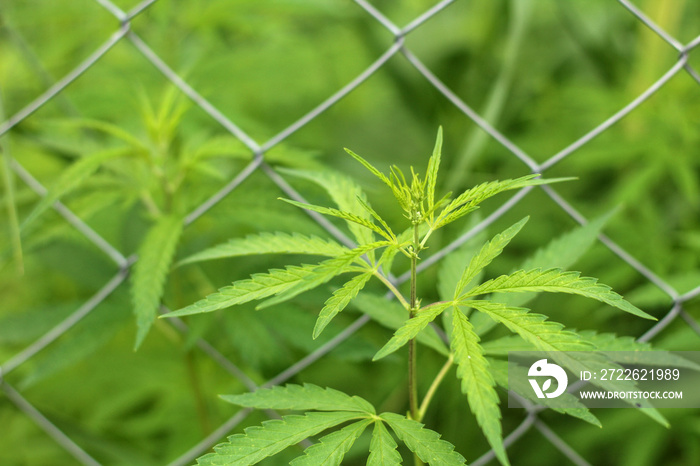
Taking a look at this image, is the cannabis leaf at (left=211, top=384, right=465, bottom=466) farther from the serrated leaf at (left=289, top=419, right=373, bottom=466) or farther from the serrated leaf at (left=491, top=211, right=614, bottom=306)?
the serrated leaf at (left=491, top=211, right=614, bottom=306)

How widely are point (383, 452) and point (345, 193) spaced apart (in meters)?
0.25

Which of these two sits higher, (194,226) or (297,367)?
(194,226)

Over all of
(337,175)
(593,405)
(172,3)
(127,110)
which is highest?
(172,3)

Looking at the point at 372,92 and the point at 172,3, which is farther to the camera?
the point at 372,92

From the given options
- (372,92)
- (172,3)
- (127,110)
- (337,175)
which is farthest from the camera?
(372,92)

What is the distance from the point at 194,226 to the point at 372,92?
2.64ft

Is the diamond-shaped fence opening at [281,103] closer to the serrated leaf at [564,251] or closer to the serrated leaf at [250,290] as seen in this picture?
the serrated leaf at [564,251]

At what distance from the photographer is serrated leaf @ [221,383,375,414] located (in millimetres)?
541

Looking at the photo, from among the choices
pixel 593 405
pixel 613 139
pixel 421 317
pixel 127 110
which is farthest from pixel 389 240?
pixel 613 139

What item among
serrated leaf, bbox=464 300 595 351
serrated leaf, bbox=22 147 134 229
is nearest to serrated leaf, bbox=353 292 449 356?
serrated leaf, bbox=464 300 595 351

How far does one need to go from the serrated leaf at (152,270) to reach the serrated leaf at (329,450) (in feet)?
0.65

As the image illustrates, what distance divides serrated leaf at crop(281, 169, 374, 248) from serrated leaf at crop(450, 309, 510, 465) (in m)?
0.14

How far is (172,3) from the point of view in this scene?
1.24 metres

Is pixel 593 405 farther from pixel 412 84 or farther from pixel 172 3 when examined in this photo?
pixel 172 3
